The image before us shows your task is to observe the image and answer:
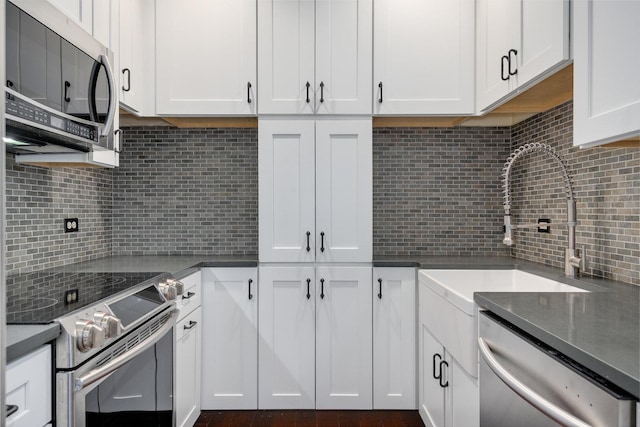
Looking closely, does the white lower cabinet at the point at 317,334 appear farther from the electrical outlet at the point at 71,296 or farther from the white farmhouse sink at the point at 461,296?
the electrical outlet at the point at 71,296

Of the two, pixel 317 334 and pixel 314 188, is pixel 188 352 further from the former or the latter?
pixel 314 188

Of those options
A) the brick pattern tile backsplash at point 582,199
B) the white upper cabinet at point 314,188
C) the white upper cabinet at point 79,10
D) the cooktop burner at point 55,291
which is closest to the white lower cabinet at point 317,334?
the white upper cabinet at point 314,188

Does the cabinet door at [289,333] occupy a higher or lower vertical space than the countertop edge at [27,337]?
lower

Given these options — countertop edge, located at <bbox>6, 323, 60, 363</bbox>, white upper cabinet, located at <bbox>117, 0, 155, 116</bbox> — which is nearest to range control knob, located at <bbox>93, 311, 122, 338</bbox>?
countertop edge, located at <bbox>6, 323, 60, 363</bbox>

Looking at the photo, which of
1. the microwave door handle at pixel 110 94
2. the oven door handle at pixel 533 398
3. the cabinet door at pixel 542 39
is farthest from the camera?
the microwave door handle at pixel 110 94

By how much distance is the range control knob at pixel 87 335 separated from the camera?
106 centimetres

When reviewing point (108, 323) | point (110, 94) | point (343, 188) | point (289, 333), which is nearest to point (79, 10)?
point (110, 94)

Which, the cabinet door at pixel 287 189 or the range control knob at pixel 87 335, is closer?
the range control knob at pixel 87 335

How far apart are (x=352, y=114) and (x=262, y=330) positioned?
4.26ft

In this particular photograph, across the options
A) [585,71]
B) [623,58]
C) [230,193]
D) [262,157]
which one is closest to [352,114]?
[262,157]

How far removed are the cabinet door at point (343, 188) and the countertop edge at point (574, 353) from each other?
1016 millimetres

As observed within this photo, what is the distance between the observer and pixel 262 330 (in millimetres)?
2248

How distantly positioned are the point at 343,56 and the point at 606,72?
1351mm

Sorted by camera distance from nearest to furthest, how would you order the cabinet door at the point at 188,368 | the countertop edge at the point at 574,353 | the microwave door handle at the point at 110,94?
1. the countertop edge at the point at 574,353
2. the microwave door handle at the point at 110,94
3. the cabinet door at the point at 188,368
